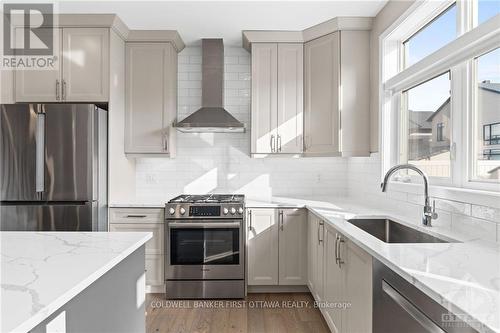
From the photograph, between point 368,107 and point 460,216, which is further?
point 368,107

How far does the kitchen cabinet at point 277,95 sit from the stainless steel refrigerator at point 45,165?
62.9 inches

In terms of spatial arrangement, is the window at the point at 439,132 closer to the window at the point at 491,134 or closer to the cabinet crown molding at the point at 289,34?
the window at the point at 491,134

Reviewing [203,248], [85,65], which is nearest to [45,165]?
[85,65]

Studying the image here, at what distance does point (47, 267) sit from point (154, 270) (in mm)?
2116

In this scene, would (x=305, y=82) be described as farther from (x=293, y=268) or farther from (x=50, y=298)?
(x=50, y=298)

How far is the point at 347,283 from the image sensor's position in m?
1.92

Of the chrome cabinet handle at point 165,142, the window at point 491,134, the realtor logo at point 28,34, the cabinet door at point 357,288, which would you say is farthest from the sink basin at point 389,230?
the realtor logo at point 28,34

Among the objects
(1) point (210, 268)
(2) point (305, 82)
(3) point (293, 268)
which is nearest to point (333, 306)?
(3) point (293, 268)

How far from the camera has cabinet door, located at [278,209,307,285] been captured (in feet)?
10.2

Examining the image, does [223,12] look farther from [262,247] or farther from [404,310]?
[404,310]

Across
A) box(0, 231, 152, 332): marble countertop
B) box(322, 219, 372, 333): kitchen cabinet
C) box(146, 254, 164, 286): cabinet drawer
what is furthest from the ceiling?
box(146, 254, 164, 286): cabinet drawer

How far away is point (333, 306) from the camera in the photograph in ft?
7.35

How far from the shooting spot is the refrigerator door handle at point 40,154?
2.71m

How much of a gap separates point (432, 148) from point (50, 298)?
2.41 meters
